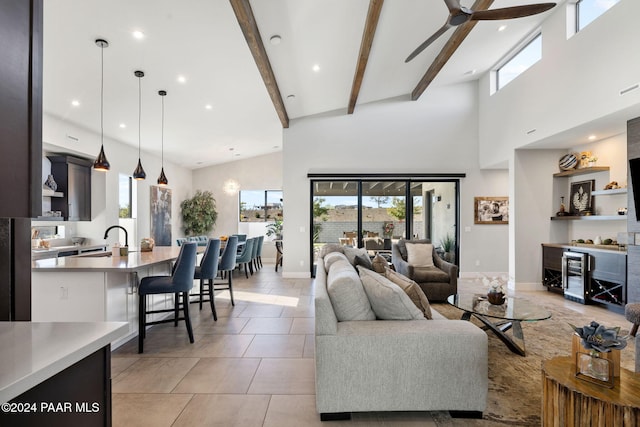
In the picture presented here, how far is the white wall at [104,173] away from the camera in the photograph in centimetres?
516

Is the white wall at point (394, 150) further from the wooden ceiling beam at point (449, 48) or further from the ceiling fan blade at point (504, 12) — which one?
the ceiling fan blade at point (504, 12)

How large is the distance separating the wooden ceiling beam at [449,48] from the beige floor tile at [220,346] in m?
4.53

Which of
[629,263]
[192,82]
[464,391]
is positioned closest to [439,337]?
[464,391]

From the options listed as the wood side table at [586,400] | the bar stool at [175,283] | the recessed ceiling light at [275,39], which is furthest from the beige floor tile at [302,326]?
the recessed ceiling light at [275,39]

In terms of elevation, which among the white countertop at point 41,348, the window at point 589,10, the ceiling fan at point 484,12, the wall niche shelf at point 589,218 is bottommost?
the white countertop at point 41,348

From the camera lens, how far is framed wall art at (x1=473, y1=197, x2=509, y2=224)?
23.1 ft

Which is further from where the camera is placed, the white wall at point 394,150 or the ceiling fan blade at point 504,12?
the white wall at point 394,150

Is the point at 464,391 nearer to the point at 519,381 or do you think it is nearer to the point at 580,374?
the point at 580,374

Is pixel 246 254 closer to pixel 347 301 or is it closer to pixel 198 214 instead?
pixel 198 214

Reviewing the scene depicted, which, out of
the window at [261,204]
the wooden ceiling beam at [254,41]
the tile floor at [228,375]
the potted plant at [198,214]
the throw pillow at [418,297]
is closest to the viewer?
the tile floor at [228,375]

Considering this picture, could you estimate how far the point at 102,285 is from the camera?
120 inches

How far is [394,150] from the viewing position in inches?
280

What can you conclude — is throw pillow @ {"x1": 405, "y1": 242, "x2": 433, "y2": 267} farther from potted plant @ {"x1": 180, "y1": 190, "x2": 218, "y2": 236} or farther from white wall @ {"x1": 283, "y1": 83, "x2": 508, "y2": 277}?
potted plant @ {"x1": 180, "y1": 190, "x2": 218, "y2": 236}

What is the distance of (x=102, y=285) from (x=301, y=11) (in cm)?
363
